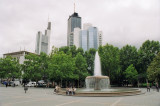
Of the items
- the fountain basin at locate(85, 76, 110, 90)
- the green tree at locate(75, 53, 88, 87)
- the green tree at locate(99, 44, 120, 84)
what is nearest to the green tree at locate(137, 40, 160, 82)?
the green tree at locate(99, 44, 120, 84)

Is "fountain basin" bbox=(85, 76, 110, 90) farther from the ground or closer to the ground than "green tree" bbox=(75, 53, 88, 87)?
closer to the ground

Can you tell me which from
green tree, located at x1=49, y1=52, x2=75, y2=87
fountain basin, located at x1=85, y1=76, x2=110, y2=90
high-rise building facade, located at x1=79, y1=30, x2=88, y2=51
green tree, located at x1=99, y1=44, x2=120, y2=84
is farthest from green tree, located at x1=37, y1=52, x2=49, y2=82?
high-rise building facade, located at x1=79, y1=30, x2=88, y2=51

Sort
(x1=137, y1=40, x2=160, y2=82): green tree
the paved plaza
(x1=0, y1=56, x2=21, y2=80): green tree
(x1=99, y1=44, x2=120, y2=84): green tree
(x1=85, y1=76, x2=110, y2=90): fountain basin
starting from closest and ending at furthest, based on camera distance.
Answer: the paved plaza, (x1=85, y1=76, x2=110, y2=90): fountain basin, (x1=137, y1=40, x2=160, y2=82): green tree, (x1=99, y1=44, x2=120, y2=84): green tree, (x1=0, y1=56, x2=21, y2=80): green tree

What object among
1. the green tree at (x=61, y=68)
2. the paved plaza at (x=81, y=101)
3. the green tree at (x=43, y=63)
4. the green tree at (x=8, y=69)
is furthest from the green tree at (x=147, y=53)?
the green tree at (x=8, y=69)

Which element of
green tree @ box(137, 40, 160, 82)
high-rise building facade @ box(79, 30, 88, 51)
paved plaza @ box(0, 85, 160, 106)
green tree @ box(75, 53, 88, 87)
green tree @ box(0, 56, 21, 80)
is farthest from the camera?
high-rise building facade @ box(79, 30, 88, 51)

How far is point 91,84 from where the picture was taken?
25.8 metres

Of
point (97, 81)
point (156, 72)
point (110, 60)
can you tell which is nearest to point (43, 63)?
point (110, 60)

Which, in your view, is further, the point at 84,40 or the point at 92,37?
the point at 84,40

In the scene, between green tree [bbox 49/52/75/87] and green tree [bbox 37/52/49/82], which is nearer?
green tree [bbox 49/52/75/87]

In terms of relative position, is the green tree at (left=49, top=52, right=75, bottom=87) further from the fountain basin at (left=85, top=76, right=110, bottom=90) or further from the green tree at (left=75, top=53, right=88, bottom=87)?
the fountain basin at (left=85, top=76, right=110, bottom=90)

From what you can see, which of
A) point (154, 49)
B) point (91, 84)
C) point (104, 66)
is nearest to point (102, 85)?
point (91, 84)

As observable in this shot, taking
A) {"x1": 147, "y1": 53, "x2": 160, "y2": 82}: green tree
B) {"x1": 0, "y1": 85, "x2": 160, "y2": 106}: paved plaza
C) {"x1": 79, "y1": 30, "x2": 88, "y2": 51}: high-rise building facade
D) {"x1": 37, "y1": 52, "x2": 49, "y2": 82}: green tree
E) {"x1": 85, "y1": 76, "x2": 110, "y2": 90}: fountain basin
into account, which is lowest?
{"x1": 0, "y1": 85, "x2": 160, "y2": 106}: paved plaza

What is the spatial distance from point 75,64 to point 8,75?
77.9 ft

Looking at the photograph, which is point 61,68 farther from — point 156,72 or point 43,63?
point 156,72
